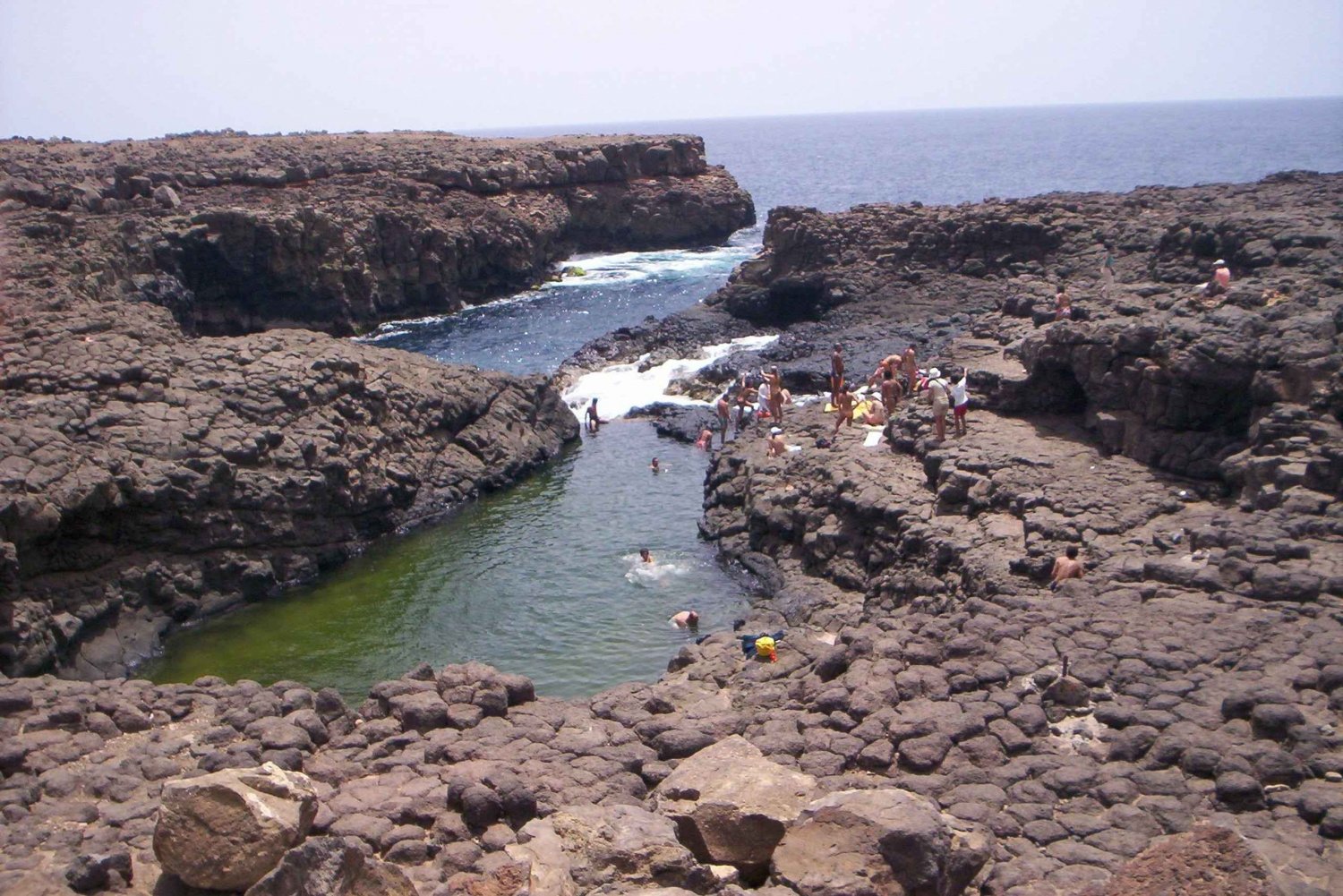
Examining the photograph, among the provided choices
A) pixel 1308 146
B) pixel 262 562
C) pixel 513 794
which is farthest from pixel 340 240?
pixel 1308 146

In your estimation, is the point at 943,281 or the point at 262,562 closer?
the point at 262,562

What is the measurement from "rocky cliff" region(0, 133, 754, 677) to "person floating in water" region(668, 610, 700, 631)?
8539mm

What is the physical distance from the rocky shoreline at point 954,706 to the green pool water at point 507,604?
2.05 m

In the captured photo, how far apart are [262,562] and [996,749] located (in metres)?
16.8

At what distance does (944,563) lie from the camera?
18797 mm

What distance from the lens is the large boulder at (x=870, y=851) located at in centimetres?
833

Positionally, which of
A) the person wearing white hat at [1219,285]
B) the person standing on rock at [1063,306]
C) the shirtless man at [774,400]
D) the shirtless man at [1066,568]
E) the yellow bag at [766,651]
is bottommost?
the yellow bag at [766,651]

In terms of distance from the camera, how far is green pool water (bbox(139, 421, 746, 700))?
1991 centimetres

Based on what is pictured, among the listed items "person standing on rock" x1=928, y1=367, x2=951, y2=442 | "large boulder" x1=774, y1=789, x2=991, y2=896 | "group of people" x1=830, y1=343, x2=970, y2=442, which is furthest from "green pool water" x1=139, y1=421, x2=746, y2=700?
"large boulder" x1=774, y1=789, x2=991, y2=896

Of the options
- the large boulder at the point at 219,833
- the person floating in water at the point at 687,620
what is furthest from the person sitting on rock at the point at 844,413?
the large boulder at the point at 219,833

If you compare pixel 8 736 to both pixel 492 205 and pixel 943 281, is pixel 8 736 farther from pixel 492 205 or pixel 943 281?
pixel 492 205

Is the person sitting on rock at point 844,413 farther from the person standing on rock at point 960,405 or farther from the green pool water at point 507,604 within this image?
the green pool water at point 507,604

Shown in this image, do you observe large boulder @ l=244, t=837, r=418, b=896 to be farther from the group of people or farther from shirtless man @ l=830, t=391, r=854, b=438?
shirtless man @ l=830, t=391, r=854, b=438

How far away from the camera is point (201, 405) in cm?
2395
